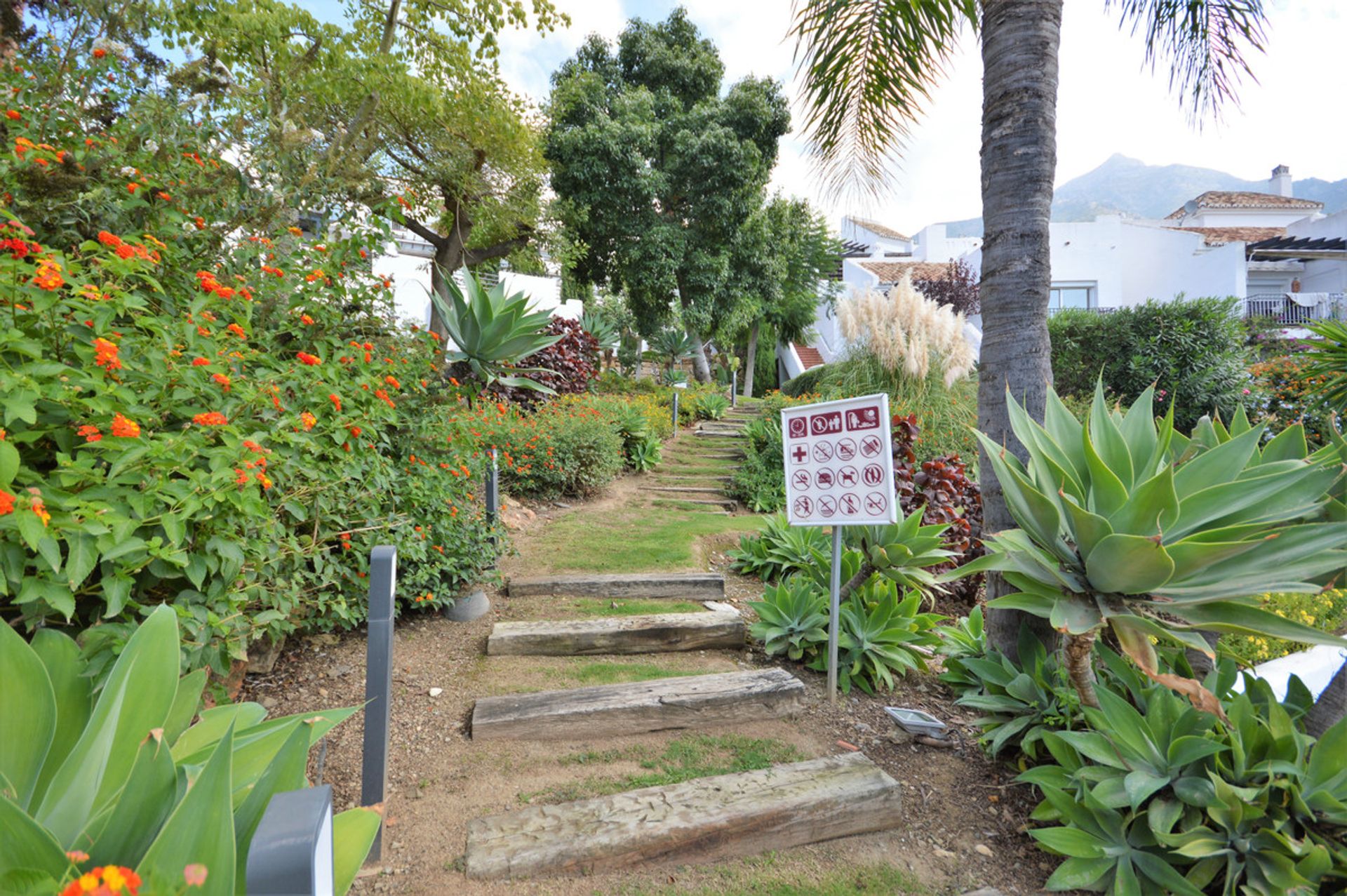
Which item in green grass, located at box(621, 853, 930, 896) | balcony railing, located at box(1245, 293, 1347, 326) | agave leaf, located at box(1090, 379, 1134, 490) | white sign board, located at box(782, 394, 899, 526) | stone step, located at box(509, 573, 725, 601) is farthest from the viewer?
balcony railing, located at box(1245, 293, 1347, 326)

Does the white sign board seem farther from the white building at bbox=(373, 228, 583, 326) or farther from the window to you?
the window

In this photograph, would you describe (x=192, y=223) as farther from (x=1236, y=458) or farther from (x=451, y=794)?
(x=1236, y=458)

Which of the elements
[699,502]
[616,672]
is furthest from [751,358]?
[616,672]

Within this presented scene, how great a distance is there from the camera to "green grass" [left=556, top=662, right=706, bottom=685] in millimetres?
2898

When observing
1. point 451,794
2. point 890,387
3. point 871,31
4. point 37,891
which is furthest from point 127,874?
point 890,387

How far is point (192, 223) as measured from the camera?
8.81 ft

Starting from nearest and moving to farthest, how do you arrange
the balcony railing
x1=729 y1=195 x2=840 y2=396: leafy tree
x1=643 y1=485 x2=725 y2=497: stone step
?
1. x1=643 y1=485 x2=725 y2=497: stone step
2. x1=729 y1=195 x2=840 y2=396: leafy tree
3. the balcony railing

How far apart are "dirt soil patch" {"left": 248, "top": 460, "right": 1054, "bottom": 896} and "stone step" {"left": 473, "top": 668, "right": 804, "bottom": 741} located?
2.0 inches

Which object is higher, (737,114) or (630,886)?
(737,114)

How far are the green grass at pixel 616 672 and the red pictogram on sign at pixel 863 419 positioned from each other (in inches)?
55.8

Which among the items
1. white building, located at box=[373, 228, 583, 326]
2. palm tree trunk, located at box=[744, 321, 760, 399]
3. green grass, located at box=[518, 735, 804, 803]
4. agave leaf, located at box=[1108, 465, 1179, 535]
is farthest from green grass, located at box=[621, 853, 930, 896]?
palm tree trunk, located at box=[744, 321, 760, 399]

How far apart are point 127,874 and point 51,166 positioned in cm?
308

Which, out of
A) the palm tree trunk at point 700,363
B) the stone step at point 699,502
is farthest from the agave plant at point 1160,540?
the palm tree trunk at point 700,363

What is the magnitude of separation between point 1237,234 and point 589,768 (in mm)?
33363
